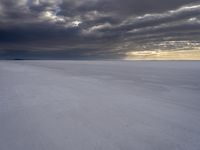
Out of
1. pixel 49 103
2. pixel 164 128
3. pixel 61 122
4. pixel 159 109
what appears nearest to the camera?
pixel 164 128

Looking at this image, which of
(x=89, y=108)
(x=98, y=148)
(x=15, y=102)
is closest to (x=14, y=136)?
(x=98, y=148)

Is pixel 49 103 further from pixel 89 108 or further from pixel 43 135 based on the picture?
pixel 43 135

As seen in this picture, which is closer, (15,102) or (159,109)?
(159,109)

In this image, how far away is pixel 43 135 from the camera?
10.6 feet

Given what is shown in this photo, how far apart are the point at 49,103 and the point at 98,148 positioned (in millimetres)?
2936

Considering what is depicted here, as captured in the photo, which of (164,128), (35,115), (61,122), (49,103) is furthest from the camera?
(49,103)

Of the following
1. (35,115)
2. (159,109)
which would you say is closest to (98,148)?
(35,115)

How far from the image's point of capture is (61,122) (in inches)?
152

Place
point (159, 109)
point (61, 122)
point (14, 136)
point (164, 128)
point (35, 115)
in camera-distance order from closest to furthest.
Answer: point (14, 136) → point (164, 128) → point (61, 122) → point (35, 115) → point (159, 109)

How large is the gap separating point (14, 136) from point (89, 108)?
2023mm

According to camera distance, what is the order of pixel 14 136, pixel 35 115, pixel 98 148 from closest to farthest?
pixel 98 148, pixel 14 136, pixel 35 115

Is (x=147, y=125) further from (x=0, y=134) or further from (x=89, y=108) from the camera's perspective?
(x=0, y=134)

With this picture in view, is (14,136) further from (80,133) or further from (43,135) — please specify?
(80,133)

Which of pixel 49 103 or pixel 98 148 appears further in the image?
pixel 49 103
